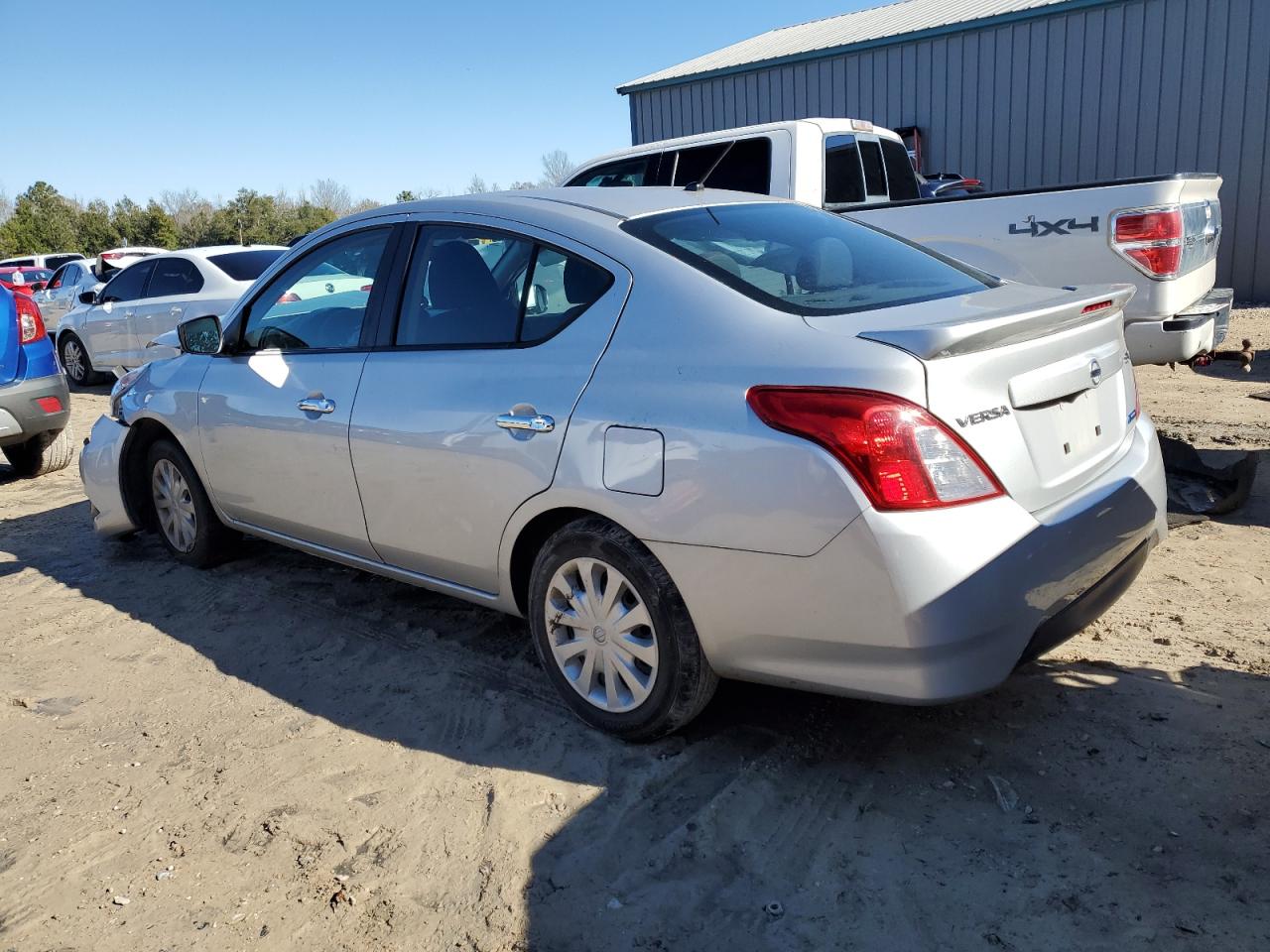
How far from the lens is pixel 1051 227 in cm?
535

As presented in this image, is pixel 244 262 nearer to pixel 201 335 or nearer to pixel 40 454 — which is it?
pixel 40 454

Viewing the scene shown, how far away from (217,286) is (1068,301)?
9.17 m

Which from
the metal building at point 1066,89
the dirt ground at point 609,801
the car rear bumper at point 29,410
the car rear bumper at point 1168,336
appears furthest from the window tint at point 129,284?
the metal building at point 1066,89

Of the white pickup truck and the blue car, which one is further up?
the white pickup truck

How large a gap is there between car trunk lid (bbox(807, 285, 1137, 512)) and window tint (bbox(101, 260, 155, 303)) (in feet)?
34.4

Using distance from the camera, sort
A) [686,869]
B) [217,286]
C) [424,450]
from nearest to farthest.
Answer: [686,869], [424,450], [217,286]

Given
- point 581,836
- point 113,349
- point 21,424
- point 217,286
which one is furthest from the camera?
point 113,349

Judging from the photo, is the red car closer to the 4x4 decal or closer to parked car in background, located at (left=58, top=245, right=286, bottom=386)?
parked car in background, located at (left=58, top=245, right=286, bottom=386)

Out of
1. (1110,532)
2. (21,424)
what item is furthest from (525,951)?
(21,424)

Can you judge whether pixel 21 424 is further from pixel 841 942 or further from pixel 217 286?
pixel 841 942

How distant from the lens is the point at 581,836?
2.72 metres

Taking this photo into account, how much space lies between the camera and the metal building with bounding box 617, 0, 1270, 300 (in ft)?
43.0

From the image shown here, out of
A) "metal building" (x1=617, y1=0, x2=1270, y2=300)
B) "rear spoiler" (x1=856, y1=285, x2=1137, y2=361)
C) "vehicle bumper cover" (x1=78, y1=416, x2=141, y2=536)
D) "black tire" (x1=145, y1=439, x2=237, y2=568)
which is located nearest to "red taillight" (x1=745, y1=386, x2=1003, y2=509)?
"rear spoiler" (x1=856, y1=285, x2=1137, y2=361)

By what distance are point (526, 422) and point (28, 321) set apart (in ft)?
18.8
